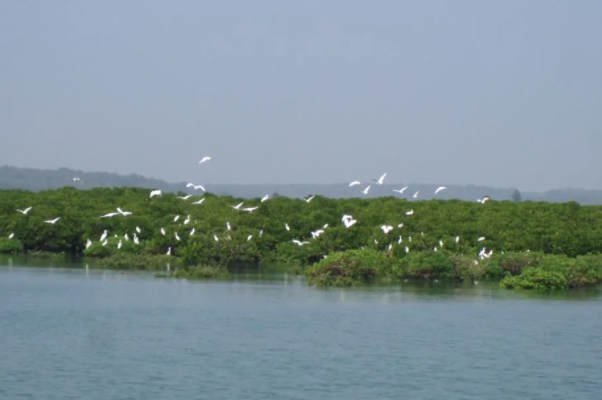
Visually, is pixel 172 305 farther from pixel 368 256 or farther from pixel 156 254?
pixel 156 254

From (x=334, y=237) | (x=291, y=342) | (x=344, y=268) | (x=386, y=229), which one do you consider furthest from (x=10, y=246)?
(x=291, y=342)

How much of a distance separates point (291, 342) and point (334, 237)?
63.3 ft

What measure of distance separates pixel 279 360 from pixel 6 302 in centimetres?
1044

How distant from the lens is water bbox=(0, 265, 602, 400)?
789 inches

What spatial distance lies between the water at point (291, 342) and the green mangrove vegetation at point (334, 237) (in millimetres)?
2144

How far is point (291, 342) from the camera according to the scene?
2456 centimetres

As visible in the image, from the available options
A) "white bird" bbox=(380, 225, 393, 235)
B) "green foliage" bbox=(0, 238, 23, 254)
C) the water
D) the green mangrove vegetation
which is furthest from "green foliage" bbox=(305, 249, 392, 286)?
"green foliage" bbox=(0, 238, 23, 254)

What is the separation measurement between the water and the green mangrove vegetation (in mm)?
2144

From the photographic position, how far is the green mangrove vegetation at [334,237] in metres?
37.5

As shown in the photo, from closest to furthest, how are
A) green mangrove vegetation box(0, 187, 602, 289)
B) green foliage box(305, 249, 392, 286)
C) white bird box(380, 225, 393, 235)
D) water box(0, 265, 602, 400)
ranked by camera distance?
water box(0, 265, 602, 400) < green foliage box(305, 249, 392, 286) < green mangrove vegetation box(0, 187, 602, 289) < white bird box(380, 225, 393, 235)

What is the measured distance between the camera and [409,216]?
154 feet

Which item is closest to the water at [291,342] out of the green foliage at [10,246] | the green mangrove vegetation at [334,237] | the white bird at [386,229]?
the green mangrove vegetation at [334,237]

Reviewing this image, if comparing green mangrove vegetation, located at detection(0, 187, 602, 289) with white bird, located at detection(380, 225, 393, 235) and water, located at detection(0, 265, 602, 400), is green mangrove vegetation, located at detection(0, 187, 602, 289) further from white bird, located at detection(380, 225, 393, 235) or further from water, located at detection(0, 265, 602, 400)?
water, located at detection(0, 265, 602, 400)

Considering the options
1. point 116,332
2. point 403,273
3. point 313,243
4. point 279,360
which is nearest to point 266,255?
point 313,243
